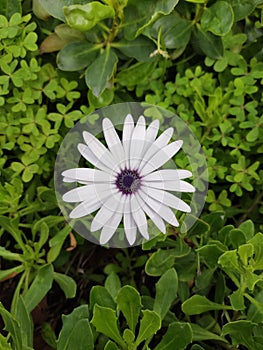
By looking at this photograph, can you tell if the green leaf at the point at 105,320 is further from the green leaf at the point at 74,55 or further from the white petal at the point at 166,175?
the green leaf at the point at 74,55

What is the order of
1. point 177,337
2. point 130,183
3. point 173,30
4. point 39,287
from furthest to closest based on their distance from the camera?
point 173,30 < point 39,287 < point 177,337 < point 130,183

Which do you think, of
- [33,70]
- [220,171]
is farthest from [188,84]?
[33,70]

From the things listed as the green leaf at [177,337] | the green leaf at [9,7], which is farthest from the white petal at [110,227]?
the green leaf at [9,7]

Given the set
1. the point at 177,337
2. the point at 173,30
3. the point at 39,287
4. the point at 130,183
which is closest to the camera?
the point at 130,183

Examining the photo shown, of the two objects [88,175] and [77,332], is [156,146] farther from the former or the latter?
[77,332]

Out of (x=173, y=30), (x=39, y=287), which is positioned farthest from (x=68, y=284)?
(x=173, y=30)

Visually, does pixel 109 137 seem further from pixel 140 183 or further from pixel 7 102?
pixel 7 102

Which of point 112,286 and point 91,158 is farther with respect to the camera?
point 112,286
